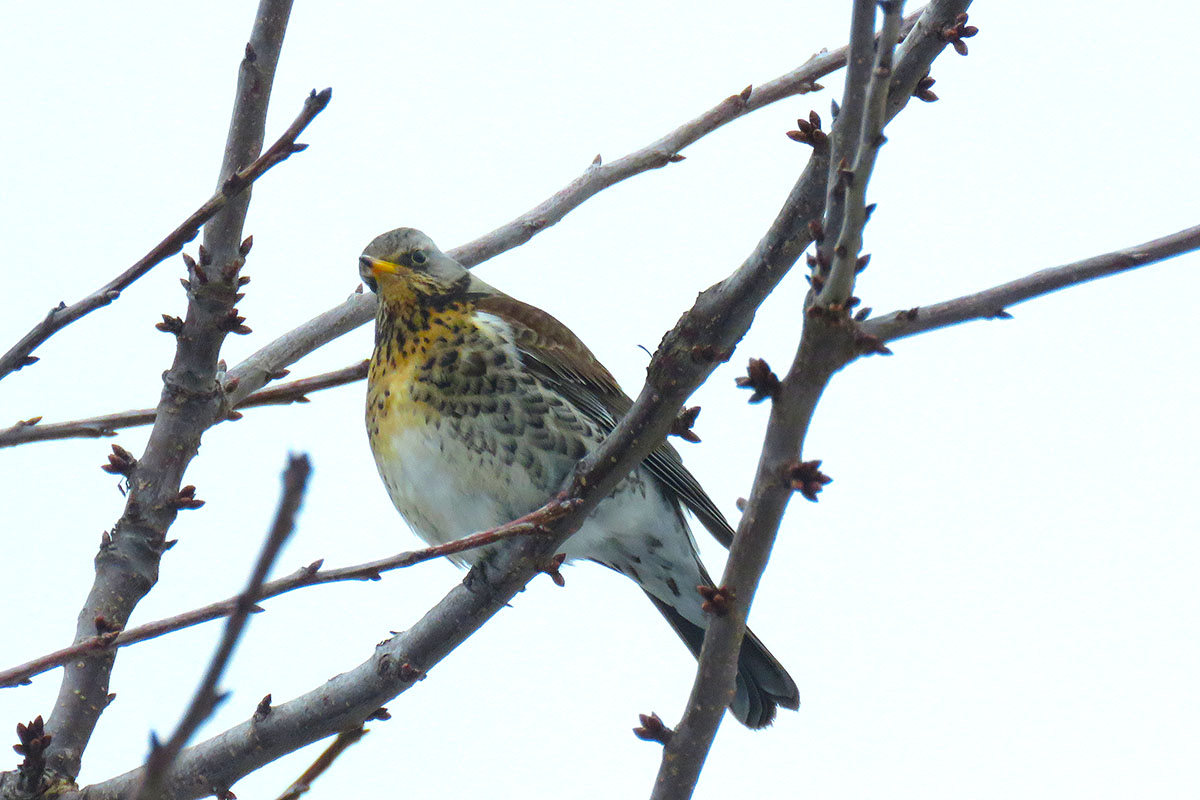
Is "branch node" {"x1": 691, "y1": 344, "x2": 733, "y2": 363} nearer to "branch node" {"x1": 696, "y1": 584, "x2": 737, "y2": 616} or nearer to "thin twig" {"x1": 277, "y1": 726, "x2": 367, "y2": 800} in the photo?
"branch node" {"x1": 696, "y1": 584, "x2": 737, "y2": 616}

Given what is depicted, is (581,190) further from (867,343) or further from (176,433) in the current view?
(867,343)

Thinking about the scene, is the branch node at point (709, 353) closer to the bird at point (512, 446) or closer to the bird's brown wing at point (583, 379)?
the bird at point (512, 446)

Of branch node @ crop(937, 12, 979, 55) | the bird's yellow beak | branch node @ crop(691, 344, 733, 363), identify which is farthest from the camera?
the bird's yellow beak

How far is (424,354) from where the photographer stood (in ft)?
16.4

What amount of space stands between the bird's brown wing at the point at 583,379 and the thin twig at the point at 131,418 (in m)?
0.96

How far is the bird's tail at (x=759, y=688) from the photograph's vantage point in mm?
4680

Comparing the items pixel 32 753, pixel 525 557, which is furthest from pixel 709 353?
pixel 32 753

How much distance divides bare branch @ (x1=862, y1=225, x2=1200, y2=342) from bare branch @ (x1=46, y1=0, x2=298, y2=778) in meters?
1.86

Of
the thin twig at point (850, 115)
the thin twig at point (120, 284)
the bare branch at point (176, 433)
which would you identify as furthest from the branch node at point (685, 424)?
the bare branch at point (176, 433)

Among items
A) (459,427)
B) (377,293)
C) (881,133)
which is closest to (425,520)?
(459,427)

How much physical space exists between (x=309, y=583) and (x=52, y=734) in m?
1.75

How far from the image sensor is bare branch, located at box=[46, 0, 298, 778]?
3.39 meters

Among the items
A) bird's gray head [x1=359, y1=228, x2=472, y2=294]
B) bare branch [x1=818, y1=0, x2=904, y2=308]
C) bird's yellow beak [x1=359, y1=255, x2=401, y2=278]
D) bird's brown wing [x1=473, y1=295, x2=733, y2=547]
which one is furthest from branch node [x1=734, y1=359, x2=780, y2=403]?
bird's yellow beak [x1=359, y1=255, x2=401, y2=278]

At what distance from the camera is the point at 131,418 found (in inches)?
143
